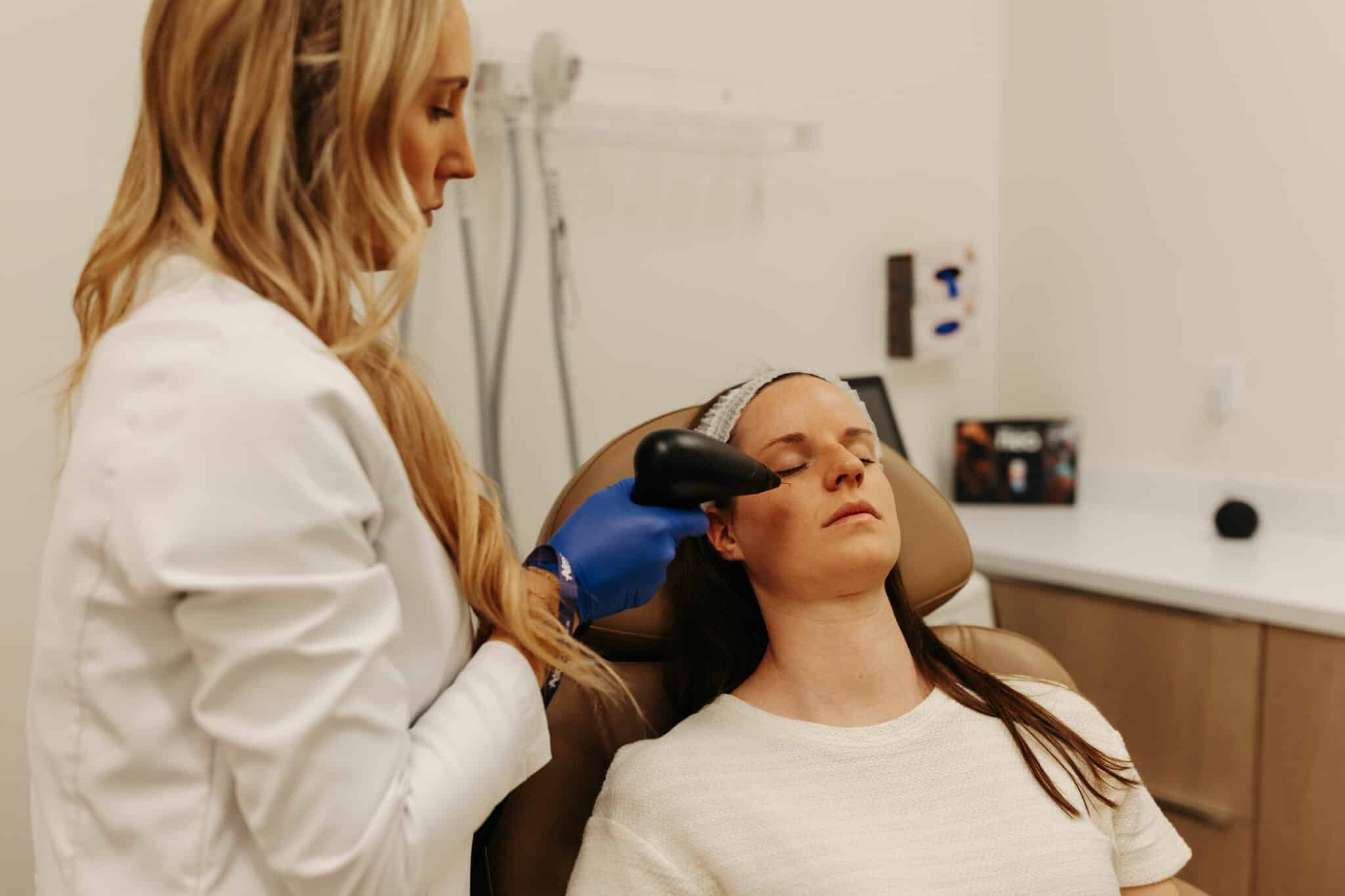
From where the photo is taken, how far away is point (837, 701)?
1.28 meters

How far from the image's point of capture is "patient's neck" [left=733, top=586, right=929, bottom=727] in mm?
1284

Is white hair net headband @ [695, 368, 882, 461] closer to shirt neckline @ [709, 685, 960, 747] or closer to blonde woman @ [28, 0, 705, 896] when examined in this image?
shirt neckline @ [709, 685, 960, 747]

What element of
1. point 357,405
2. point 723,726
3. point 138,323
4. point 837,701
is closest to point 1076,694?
point 837,701

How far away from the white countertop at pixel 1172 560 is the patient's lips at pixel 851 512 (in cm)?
83

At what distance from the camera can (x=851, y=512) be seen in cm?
129

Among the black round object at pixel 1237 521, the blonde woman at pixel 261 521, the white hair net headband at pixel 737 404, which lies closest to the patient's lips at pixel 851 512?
the white hair net headband at pixel 737 404

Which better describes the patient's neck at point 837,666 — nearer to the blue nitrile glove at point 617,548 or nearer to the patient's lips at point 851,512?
the patient's lips at point 851,512

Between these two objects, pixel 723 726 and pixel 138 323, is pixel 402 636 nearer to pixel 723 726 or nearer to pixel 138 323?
pixel 138 323

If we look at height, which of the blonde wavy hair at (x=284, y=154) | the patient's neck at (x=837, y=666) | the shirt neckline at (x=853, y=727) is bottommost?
the shirt neckline at (x=853, y=727)

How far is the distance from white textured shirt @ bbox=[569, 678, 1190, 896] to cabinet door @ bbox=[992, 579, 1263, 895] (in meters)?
0.61

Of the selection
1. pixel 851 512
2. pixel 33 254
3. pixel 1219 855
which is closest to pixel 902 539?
pixel 851 512

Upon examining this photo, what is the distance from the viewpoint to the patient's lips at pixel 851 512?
1290mm

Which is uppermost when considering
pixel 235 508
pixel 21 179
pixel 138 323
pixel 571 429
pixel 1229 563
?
pixel 21 179

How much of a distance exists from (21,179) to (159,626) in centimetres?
93
